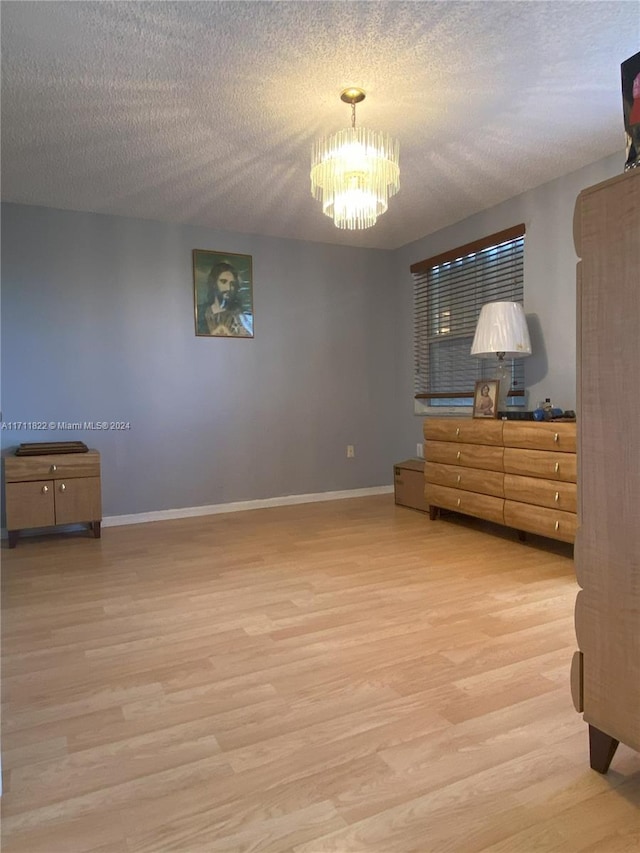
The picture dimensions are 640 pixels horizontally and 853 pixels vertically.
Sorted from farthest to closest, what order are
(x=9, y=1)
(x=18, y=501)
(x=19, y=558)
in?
(x=18, y=501) < (x=19, y=558) < (x=9, y=1)

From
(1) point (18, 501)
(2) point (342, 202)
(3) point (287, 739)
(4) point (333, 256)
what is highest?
(4) point (333, 256)

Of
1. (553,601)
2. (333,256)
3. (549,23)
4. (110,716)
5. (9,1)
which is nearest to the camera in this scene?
(110,716)

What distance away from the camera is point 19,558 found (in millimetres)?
3170

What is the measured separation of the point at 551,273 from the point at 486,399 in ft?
2.98

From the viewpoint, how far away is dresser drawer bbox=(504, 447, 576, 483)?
114 inches

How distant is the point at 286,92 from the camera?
2.39 metres

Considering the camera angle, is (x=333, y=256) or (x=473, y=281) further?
(x=333, y=256)

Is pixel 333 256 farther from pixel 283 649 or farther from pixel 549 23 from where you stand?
pixel 283 649

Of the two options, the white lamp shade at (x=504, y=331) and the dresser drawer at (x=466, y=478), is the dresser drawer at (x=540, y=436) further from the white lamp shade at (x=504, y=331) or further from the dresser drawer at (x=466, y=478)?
the white lamp shade at (x=504, y=331)

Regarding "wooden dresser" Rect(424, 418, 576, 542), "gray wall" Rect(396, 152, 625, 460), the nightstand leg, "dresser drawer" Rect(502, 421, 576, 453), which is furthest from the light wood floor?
"gray wall" Rect(396, 152, 625, 460)

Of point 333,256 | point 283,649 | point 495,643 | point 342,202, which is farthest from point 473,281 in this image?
point 283,649

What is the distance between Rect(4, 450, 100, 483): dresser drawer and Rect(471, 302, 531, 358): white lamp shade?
8.71 ft

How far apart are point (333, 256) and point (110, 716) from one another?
4075mm

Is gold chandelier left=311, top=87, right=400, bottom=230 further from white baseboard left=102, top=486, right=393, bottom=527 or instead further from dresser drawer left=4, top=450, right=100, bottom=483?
white baseboard left=102, top=486, right=393, bottom=527
